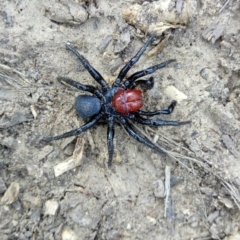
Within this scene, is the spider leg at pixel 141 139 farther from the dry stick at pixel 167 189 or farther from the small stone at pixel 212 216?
the small stone at pixel 212 216

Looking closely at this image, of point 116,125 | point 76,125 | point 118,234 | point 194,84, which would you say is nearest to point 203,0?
point 194,84

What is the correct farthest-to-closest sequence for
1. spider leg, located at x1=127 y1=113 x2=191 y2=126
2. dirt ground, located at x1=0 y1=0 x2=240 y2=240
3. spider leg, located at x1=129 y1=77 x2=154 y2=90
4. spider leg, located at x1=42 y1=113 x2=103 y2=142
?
spider leg, located at x1=129 y1=77 x2=154 y2=90 < spider leg, located at x1=127 y1=113 x2=191 y2=126 < spider leg, located at x1=42 y1=113 x2=103 y2=142 < dirt ground, located at x1=0 y1=0 x2=240 y2=240

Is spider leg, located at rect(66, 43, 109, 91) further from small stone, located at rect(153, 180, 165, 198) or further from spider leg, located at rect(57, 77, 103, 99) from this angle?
small stone, located at rect(153, 180, 165, 198)

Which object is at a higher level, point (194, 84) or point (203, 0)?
point (203, 0)

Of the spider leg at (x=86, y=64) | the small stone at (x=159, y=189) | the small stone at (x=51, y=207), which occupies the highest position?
the spider leg at (x=86, y=64)

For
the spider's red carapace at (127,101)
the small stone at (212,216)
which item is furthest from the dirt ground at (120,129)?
the spider's red carapace at (127,101)

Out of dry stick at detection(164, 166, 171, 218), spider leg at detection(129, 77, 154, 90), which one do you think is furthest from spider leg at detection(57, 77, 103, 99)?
dry stick at detection(164, 166, 171, 218)

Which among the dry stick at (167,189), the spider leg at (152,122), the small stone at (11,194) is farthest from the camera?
the spider leg at (152,122)

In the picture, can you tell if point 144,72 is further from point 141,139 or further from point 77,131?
point 77,131

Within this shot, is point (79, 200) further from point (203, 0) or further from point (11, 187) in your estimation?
point (203, 0)
